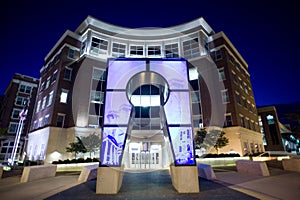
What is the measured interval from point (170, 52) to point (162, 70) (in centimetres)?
2197

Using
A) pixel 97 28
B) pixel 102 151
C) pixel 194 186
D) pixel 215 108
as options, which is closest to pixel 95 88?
pixel 97 28

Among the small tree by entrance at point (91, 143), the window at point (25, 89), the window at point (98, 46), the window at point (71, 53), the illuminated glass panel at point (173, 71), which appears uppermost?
the window at point (98, 46)

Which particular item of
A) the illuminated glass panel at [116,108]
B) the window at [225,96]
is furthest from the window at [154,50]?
the illuminated glass panel at [116,108]

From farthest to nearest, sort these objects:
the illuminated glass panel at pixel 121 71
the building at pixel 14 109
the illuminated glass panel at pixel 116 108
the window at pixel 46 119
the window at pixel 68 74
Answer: the building at pixel 14 109 < the window at pixel 68 74 < the window at pixel 46 119 < the illuminated glass panel at pixel 121 71 < the illuminated glass panel at pixel 116 108

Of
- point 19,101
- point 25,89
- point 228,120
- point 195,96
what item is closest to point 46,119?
point 19,101

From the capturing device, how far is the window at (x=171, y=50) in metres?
29.1

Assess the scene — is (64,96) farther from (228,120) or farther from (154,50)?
(228,120)

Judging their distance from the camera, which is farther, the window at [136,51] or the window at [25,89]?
the window at [25,89]

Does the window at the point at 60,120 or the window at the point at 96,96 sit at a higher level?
the window at the point at 96,96

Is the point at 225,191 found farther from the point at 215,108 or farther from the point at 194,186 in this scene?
the point at 215,108

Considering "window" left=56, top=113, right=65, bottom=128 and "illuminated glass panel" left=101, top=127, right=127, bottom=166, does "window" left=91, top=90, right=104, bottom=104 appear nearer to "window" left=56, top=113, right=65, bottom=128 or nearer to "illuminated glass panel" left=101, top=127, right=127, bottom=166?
"window" left=56, top=113, right=65, bottom=128

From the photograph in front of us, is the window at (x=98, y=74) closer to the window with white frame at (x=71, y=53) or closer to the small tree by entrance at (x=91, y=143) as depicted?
the window with white frame at (x=71, y=53)

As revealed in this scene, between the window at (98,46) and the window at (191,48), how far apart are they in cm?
1326

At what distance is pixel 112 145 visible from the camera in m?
7.25
